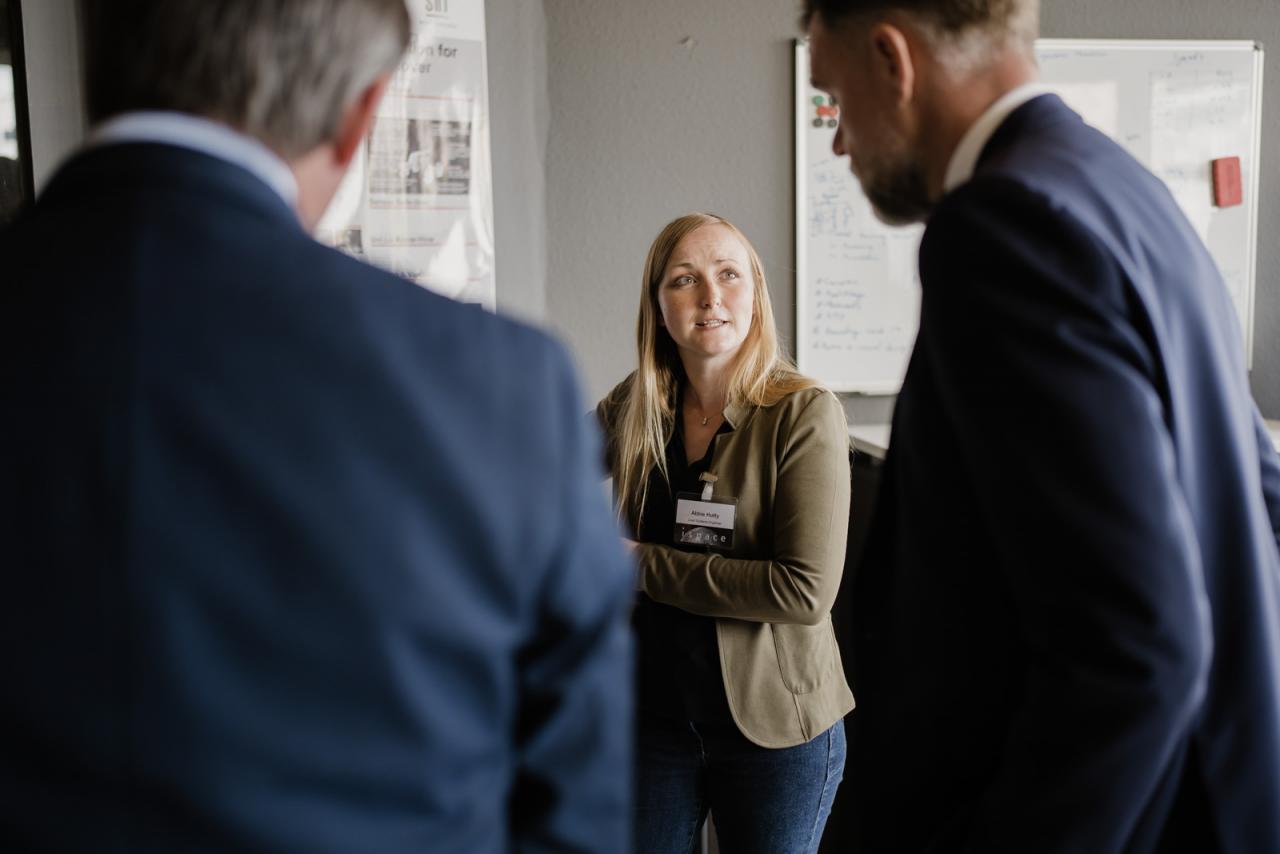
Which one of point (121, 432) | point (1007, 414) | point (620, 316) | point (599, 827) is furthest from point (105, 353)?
point (620, 316)

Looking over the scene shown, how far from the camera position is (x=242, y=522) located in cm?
57

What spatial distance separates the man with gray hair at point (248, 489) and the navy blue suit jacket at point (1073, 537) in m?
0.36

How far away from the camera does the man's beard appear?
999mm

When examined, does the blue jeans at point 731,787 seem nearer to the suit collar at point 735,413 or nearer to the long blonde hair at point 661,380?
the long blonde hair at point 661,380

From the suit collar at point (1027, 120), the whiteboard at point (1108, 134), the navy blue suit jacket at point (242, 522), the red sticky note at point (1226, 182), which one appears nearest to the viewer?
the navy blue suit jacket at point (242, 522)

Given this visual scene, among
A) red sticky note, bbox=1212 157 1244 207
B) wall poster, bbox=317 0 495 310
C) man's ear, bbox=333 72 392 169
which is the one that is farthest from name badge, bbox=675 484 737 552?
red sticky note, bbox=1212 157 1244 207

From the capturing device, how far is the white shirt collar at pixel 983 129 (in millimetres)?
932

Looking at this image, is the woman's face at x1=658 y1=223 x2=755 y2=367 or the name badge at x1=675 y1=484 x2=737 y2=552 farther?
the woman's face at x1=658 y1=223 x2=755 y2=367

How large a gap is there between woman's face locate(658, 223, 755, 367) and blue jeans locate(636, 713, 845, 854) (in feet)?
2.27

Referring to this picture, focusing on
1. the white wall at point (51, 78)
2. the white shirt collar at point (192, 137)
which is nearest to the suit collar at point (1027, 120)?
the white shirt collar at point (192, 137)

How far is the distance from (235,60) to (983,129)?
0.64m

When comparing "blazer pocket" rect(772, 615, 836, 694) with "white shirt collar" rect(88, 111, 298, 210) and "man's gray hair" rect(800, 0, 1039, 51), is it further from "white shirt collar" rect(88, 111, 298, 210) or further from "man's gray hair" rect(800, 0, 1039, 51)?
"white shirt collar" rect(88, 111, 298, 210)

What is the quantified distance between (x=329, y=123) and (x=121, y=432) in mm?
232

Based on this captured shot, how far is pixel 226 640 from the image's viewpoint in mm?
567
